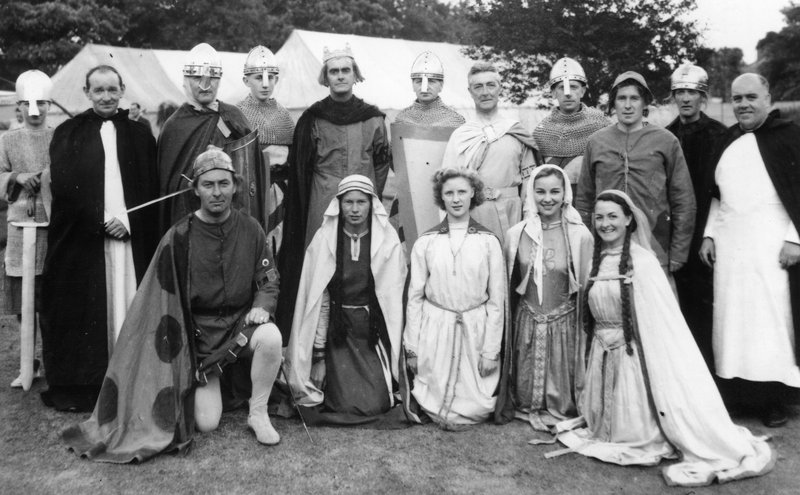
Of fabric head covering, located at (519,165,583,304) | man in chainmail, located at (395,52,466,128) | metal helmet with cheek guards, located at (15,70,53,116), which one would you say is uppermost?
man in chainmail, located at (395,52,466,128)

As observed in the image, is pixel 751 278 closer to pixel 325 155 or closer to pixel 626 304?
Answer: pixel 626 304

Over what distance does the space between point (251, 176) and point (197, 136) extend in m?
0.43

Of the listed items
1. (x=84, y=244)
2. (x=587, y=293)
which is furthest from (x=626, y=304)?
(x=84, y=244)

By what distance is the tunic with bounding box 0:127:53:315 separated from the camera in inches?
185

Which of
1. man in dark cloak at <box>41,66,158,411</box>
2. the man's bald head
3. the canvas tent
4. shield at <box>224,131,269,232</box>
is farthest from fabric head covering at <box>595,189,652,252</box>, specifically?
the canvas tent

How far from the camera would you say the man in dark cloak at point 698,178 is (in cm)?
446

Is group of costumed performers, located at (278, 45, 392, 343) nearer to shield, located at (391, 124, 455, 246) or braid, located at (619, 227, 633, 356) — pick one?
shield, located at (391, 124, 455, 246)

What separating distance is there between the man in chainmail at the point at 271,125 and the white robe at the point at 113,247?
1023 mm

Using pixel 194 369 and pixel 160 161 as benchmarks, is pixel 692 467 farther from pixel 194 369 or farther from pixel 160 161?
pixel 160 161

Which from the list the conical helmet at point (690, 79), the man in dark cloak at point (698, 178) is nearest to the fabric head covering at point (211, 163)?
the man in dark cloak at point (698, 178)

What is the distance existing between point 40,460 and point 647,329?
10.3ft

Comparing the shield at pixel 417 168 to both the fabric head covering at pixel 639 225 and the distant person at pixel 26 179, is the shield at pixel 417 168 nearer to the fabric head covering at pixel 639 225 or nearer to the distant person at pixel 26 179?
the fabric head covering at pixel 639 225

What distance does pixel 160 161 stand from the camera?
15.2 feet

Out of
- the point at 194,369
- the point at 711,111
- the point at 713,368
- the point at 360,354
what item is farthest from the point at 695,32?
the point at 711,111
